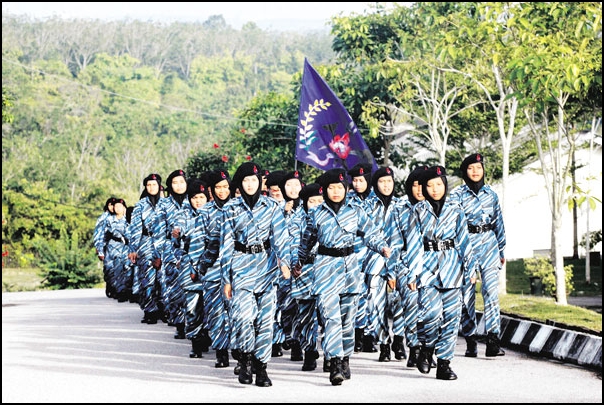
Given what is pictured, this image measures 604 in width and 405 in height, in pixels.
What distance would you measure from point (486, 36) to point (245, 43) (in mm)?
127889

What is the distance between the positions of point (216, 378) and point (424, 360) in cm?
188

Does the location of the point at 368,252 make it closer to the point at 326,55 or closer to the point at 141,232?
the point at 141,232

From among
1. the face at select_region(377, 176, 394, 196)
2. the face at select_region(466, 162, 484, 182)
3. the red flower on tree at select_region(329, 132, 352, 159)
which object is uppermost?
the red flower on tree at select_region(329, 132, 352, 159)

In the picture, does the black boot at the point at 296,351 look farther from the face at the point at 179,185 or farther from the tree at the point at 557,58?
the tree at the point at 557,58

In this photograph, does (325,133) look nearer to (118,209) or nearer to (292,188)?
(118,209)

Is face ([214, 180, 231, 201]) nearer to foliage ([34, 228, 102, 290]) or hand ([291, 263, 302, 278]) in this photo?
hand ([291, 263, 302, 278])

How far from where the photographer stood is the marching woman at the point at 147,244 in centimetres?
1666

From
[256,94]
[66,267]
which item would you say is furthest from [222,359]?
[256,94]

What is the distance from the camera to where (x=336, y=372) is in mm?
9773

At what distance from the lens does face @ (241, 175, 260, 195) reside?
10.1 m

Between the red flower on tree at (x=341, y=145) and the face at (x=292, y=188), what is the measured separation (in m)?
5.10

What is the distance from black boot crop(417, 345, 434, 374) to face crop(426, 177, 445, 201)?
136 cm

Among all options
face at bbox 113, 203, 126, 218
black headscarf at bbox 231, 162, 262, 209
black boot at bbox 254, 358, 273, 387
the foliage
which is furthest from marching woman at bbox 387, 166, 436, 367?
the foliage

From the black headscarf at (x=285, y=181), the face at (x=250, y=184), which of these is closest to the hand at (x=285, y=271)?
the face at (x=250, y=184)
